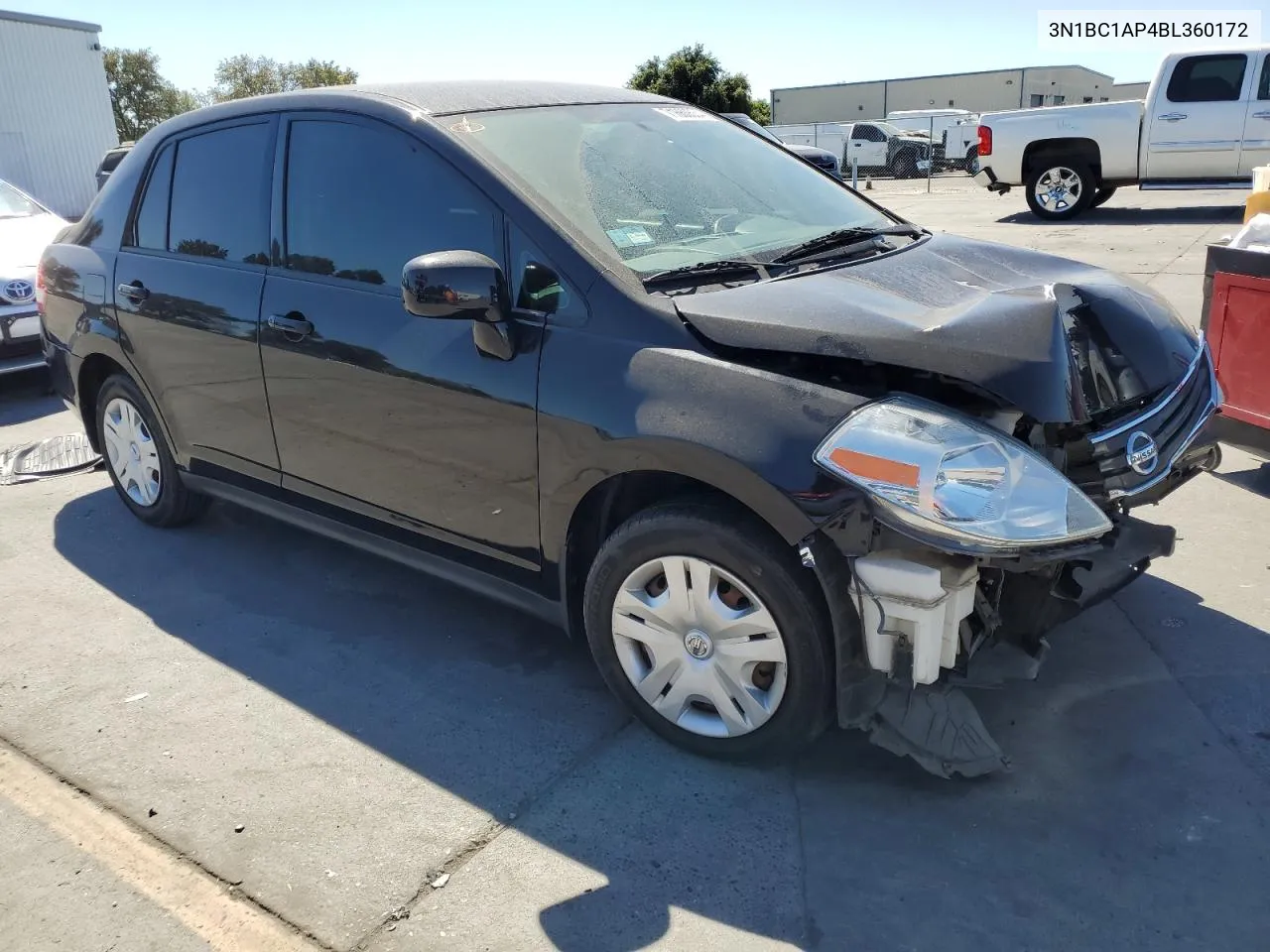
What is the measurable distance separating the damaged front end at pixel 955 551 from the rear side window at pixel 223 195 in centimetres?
246

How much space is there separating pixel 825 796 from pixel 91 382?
3.97 metres

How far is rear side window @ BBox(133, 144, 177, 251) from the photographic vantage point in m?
4.29

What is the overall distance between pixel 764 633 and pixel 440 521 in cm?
122

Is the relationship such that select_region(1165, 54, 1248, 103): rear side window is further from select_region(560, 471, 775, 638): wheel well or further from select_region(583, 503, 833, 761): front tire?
select_region(583, 503, 833, 761): front tire

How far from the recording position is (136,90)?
57.8 meters

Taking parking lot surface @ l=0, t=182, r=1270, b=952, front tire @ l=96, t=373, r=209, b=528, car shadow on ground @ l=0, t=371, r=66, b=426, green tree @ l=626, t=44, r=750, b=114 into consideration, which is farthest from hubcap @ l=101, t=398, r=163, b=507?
green tree @ l=626, t=44, r=750, b=114

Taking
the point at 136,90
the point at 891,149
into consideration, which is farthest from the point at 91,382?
the point at 136,90

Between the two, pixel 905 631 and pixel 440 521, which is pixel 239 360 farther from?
pixel 905 631

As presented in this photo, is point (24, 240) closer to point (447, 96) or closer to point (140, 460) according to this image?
point (140, 460)

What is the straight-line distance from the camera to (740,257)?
316cm

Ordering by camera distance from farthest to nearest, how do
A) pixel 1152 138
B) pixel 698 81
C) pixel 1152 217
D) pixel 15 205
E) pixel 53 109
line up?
1. pixel 698 81
2. pixel 53 109
3. pixel 1152 217
4. pixel 1152 138
5. pixel 15 205

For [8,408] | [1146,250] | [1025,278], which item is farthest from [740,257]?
[1146,250]

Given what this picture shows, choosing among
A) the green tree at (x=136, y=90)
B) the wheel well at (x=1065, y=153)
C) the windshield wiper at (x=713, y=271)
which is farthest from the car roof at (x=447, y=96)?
the green tree at (x=136, y=90)

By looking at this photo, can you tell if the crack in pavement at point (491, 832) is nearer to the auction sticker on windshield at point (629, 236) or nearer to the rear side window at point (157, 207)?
the auction sticker on windshield at point (629, 236)
